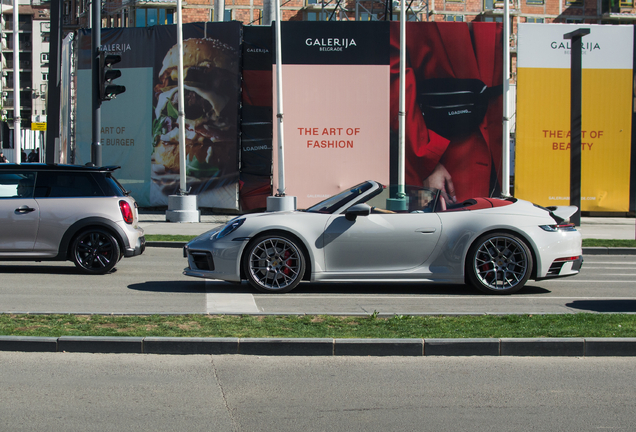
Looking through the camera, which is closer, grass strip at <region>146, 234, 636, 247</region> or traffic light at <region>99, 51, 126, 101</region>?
grass strip at <region>146, 234, 636, 247</region>

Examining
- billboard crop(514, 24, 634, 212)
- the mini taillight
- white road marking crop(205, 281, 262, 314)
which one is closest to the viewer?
white road marking crop(205, 281, 262, 314)

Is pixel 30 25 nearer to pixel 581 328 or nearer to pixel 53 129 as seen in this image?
pixel 53 129

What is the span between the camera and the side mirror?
861 centimetres

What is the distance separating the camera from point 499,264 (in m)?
8.84

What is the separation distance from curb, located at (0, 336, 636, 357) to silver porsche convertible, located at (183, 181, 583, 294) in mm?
2842

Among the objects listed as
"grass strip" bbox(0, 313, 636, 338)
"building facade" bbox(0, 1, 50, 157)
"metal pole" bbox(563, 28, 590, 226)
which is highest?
"building facade" bbox(0, 1, 50, 157)

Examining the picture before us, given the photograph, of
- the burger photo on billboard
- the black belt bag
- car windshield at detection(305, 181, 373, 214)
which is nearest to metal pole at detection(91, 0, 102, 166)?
the burger photo on billboard

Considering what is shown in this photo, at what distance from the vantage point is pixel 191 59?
2189cm

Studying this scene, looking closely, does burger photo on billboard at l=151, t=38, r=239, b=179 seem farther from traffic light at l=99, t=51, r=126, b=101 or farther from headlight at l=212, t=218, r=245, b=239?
headlight at l=212, t=218, r=245, b=239

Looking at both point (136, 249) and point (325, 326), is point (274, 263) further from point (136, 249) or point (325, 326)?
point (136, 249)

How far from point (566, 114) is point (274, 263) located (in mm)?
15581

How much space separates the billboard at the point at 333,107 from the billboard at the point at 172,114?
1601 millimetres

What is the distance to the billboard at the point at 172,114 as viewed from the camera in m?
21.5

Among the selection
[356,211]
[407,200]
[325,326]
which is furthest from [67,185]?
[325,326]
